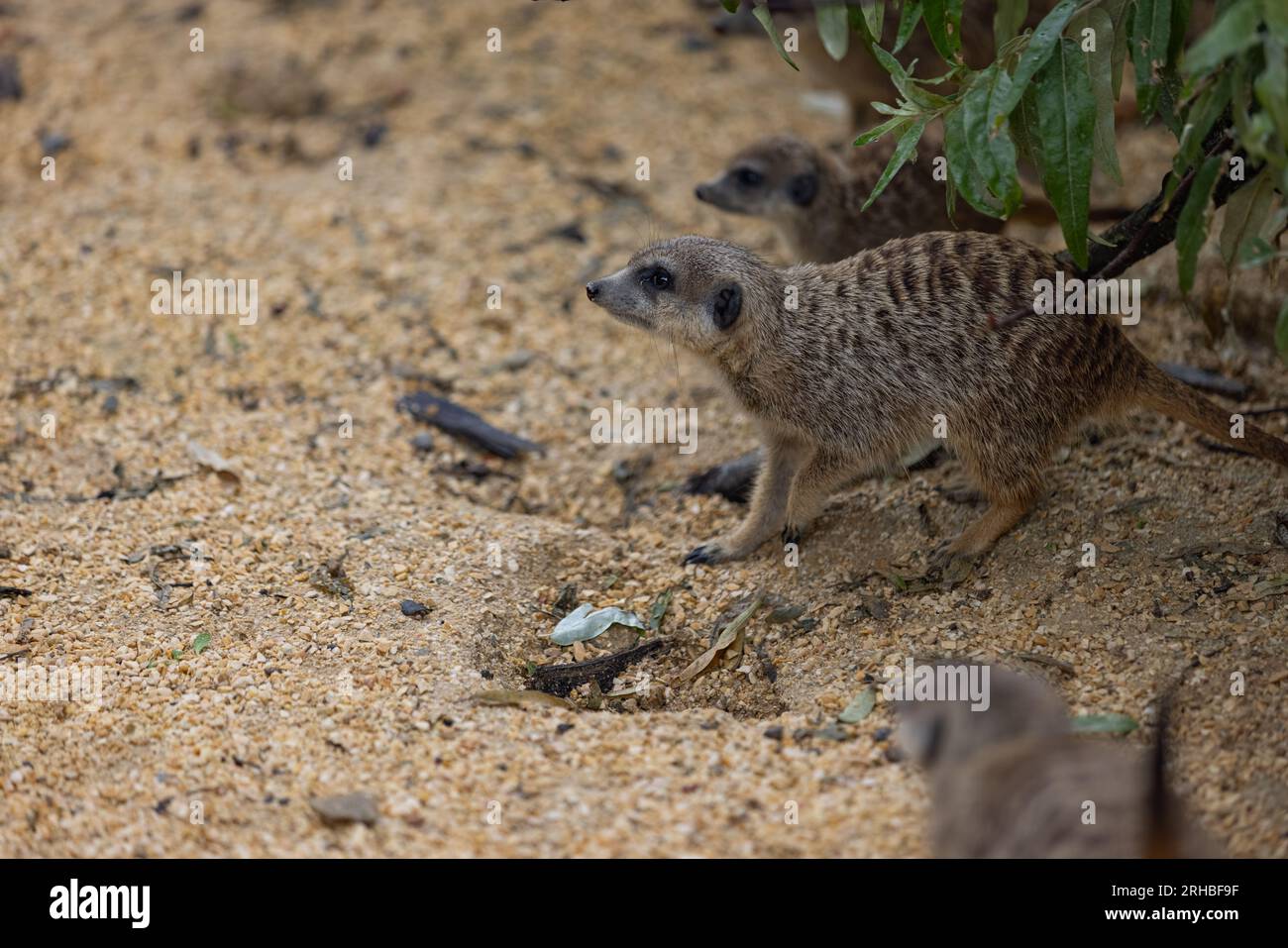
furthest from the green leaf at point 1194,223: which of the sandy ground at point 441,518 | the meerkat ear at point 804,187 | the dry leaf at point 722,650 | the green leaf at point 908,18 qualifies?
the meerkat ear at point 804,187

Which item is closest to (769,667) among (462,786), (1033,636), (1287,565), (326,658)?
(1033,636)

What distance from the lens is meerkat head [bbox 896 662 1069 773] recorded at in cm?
211

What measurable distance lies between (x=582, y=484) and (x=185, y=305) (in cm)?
171

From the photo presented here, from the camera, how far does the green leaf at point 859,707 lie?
2.75m

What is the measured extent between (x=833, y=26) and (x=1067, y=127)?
0.65 m

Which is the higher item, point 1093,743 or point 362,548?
point 362,548

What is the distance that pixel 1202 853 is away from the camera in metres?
2.06

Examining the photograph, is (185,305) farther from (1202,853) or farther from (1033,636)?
(1202,853)

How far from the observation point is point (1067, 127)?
2.69m

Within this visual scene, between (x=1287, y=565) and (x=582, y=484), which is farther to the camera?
(x=582, y=484)

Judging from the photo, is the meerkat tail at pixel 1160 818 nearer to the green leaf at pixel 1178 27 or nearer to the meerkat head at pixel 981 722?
the meerkat head at pixel 981 722

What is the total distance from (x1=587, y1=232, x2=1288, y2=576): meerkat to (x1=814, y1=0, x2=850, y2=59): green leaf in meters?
0.74
